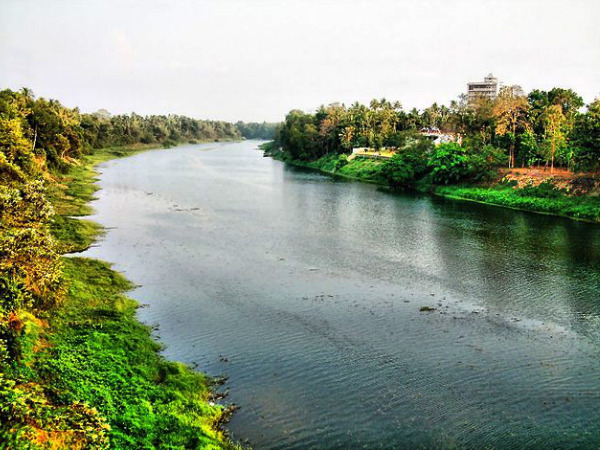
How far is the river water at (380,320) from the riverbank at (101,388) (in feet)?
4.03

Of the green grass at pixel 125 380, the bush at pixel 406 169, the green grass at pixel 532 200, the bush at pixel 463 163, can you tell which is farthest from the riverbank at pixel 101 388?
the bush at pixel 406 169

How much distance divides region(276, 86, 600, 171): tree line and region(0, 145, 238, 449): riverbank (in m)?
47.0

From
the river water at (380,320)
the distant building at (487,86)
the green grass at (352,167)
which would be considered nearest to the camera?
the river water at (380,320)

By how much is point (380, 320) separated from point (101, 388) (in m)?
12.5

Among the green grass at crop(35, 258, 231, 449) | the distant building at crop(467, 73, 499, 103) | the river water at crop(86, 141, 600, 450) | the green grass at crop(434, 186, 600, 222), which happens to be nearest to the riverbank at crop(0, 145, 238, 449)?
the green grass at crop(35, 258, 231, 449)

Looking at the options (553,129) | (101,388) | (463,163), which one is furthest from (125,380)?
(553,129)

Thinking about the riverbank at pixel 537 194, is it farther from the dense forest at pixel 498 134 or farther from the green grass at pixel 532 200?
the dense forest at pixel 498 134

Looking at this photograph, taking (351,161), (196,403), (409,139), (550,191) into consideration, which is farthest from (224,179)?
(196,403)

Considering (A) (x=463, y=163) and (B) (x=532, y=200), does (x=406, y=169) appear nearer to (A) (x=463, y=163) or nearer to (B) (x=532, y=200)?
(A) (x=463, y=163)

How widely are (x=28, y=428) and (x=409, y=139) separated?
3324 inches

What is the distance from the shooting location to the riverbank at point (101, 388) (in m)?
11.4

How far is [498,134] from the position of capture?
6650 centimetres

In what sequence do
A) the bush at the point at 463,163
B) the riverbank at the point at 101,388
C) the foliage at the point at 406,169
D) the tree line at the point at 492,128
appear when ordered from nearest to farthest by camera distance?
the riverbank at the point at 101,388, the tree line at the point at 492,128, the bush at the point at 463,163, the foliage at the point at 406,169

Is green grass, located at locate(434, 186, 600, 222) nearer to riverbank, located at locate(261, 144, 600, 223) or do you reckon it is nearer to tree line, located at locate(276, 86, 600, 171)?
riverbank, located at locate(261, 144, 600, 223)
